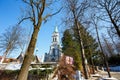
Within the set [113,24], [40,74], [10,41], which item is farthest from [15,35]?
[113,24]

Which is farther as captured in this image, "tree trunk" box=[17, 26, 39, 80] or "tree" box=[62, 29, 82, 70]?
"tree" box=[62, 29, 82, 70]

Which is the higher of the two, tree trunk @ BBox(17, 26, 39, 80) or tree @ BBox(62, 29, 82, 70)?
tree @ BBox(62, 29, 82, 70)

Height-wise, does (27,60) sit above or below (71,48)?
below

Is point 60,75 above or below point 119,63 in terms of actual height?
below

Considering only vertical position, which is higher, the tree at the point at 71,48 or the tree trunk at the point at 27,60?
the tree at the point at 71,48

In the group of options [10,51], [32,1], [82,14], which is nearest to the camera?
[32,1]

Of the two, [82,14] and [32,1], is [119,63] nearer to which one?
[82,14]

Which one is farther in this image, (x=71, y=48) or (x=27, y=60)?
(x=71, y=48)

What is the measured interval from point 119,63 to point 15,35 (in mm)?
32686

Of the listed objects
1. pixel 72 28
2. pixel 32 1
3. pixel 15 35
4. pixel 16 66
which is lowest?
pixel 16 66

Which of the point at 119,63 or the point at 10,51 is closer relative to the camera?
the point at 10,51

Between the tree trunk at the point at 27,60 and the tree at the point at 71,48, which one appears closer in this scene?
the tree trunk at the point at 27,60

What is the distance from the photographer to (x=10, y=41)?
36.4m

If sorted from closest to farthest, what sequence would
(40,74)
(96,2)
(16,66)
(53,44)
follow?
(96,2), (40,74), (16,66), (53,44)
